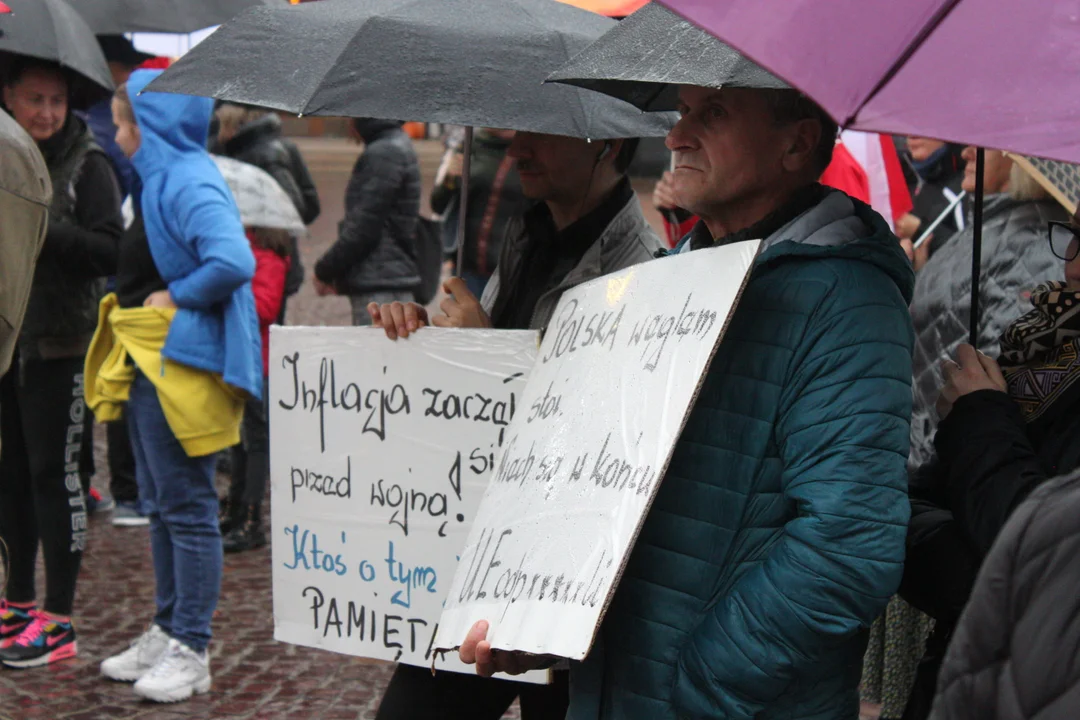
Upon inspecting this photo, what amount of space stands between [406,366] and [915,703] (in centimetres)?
134

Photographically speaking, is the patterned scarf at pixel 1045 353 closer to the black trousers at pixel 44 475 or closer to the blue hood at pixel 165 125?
the blue hood at pixel 165 125

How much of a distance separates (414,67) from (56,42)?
239cm

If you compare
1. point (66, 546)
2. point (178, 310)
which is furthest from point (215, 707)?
point (178, 310)

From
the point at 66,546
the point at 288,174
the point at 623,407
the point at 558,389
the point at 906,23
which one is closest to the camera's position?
the point at 906,23

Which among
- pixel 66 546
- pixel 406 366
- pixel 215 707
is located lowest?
pixel 215 707

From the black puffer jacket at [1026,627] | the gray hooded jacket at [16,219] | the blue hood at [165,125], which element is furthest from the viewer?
the blue hood at [165,125]

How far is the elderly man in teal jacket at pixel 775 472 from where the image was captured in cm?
204

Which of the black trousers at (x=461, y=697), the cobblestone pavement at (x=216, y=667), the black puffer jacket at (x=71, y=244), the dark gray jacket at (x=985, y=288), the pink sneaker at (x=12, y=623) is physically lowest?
the cobblestone pavement at (x=216, y=667)

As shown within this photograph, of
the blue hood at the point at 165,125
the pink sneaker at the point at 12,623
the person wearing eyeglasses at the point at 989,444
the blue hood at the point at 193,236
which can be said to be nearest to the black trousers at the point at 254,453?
the pink sneaker at the point at 12,623

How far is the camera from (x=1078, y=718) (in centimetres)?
118

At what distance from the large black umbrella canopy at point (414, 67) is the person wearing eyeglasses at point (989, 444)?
3.00ft

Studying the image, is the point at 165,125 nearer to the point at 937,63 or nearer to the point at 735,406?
the point at 735,406

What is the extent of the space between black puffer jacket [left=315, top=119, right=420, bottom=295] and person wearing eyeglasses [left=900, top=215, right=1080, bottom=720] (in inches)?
183

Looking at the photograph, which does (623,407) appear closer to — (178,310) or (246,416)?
(178,310)
